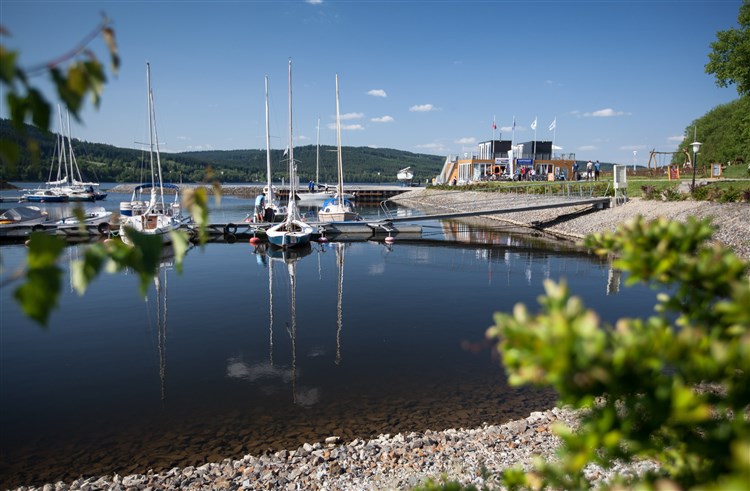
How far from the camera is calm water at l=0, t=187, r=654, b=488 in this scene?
8711 mm

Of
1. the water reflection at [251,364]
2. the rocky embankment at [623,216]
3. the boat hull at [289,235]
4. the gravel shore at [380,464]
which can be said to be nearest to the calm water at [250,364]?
the water reflection at [251,364]

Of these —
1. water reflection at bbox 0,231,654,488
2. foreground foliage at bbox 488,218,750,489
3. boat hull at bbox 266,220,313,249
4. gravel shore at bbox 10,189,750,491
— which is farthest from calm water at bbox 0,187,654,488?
boat hull at bbox 266,220,313,249

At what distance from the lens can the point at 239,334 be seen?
14.6 metres

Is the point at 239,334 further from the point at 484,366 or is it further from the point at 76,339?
the point at 484,366

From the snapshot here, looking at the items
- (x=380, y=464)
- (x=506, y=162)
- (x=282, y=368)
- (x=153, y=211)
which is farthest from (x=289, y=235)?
(x=506, y=162)

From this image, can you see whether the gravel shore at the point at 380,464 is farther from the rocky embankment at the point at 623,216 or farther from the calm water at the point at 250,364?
the rocky embankment at the point at 623,216

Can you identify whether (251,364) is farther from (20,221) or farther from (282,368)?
(20,221)

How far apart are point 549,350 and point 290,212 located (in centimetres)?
3136

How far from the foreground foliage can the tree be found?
3312 cm

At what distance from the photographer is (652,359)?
167 centimetres

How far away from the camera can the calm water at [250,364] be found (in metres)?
8.71

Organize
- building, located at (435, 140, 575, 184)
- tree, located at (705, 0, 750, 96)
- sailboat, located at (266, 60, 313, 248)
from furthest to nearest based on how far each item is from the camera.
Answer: building, located at (435, 140, 575, 184) < sailboat, located at (266, 60, 313, 248) < tree, located at (705, 0, 750, 96)

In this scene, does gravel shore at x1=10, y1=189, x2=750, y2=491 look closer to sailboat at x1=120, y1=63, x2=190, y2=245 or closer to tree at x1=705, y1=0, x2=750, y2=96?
sailboat at x1=120, y1=63, x2=190, y2=245

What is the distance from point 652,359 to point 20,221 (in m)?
46.2
